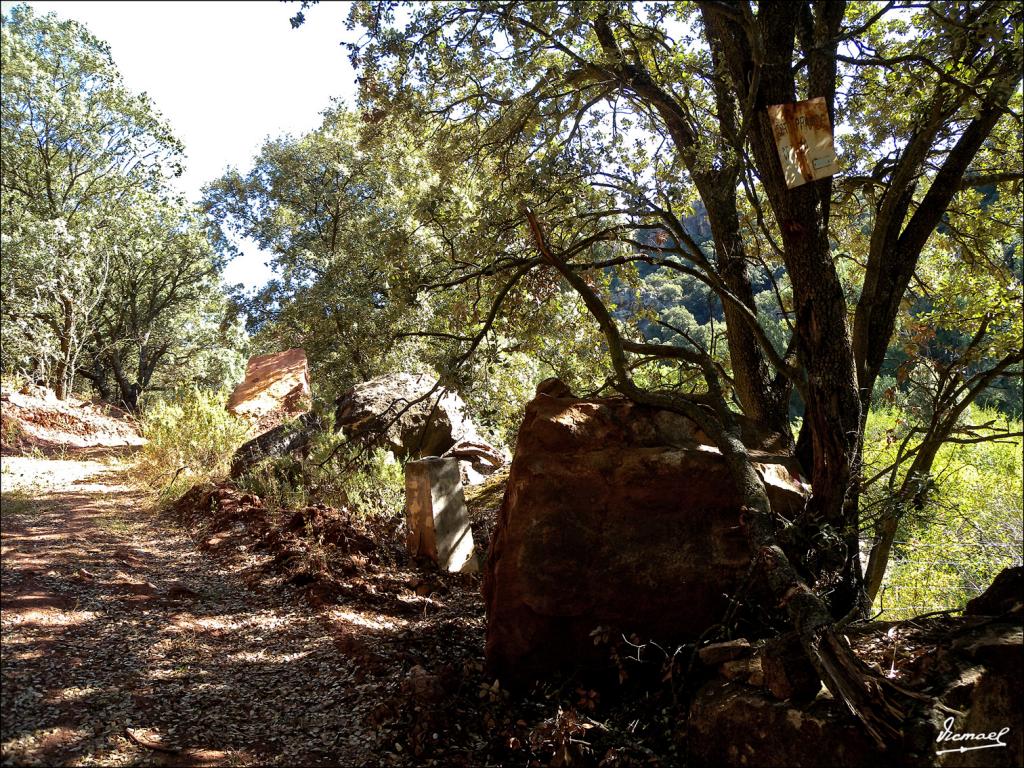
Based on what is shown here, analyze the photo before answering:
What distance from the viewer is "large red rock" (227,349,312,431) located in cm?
1146

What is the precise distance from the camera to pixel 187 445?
25.8ft

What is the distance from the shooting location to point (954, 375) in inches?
193

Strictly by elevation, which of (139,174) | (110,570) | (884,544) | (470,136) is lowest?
(110,570)

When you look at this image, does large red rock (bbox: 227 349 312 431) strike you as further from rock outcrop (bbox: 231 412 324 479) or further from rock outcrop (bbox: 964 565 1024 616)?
rock outcrop (bbox: 964 565 1024 616)

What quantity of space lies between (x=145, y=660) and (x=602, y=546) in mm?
2114

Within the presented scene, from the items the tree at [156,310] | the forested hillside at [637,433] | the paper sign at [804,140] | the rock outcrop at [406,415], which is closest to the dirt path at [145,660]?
the forested hillside at [637,433]

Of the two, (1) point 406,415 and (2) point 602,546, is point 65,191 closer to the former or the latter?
(1) point 406,415

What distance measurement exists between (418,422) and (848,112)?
552 centimetres

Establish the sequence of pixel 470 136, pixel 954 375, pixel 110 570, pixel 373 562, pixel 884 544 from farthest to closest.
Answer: pixel 470 136
pixel 373 562
pixel 954 375
pixel 884 544
pixel 110 570

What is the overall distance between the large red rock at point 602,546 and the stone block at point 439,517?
201 cm

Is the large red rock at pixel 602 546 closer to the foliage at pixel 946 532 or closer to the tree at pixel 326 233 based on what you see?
the foliage at pixel 946 532

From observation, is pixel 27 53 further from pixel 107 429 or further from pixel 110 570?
pixel 110 570

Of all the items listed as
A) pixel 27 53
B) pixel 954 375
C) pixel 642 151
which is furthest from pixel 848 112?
pixel 27 53

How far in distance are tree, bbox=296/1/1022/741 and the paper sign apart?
0.45 feet
